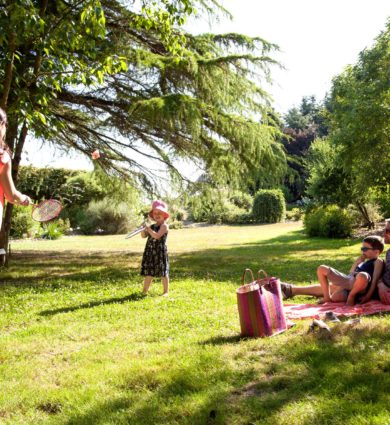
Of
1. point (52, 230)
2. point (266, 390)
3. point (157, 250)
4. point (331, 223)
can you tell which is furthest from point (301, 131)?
point (266, 390)

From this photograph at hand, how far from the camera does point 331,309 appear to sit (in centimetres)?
548

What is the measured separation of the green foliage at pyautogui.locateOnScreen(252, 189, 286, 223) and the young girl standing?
21.8 meters

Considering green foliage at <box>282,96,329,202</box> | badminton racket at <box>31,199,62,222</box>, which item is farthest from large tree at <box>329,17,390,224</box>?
green foliage at <box>282,96,329,202</box>

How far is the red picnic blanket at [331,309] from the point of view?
5070 millimetres

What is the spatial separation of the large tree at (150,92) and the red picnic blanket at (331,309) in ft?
15.5

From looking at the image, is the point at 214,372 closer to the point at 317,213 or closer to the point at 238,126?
the point at 238,126

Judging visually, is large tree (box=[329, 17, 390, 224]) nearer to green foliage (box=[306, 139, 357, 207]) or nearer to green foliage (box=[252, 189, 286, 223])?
green foliage (box=[306, 139, 357, 207])

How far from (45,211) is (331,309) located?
364 cm

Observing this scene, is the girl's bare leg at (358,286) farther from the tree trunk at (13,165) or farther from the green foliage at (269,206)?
the green foliage at (269,206)

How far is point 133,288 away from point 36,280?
2570 millimetres

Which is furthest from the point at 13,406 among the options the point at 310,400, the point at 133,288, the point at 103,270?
the point at 103,270

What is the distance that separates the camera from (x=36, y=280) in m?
9.25

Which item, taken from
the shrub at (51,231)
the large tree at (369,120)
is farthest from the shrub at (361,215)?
the shrub at (51,231)

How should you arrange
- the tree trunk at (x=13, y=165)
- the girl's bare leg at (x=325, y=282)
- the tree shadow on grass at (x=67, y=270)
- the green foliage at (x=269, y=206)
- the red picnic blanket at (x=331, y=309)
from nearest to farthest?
the red picnic blanket at (x=331, y=309) → the girl's bare leg at (x=325, y=282) → the tree shadow on grass at (x=67, y=270) → the tree trunk at (x=13, y=165) → the green foliage at (x=269, y=206)
